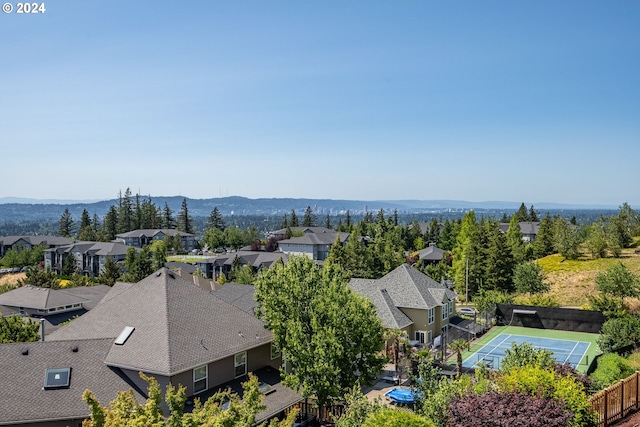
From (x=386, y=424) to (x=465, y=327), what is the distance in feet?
115

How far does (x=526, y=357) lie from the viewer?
19.8m

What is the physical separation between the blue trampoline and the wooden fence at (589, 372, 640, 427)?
10078mm

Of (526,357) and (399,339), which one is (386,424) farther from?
(399,339)

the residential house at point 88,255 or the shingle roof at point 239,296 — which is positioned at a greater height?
the shingle roof at point 239,296

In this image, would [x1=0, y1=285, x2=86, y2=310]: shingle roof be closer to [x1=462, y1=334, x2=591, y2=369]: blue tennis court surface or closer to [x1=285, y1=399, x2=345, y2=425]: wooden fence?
[x1=285, y1=399, x2=345, y2=425]: wooden fence

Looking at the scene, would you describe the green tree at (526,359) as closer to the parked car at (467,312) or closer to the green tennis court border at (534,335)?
the green tennis court border at (534,335)

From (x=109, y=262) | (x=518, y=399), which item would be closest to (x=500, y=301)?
(x=518, y=399)

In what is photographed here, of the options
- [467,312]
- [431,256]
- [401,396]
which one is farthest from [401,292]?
[431,256]

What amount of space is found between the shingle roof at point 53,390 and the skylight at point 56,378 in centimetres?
16

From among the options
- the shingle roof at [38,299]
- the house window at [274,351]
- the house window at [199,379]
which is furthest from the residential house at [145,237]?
the house window at [199,379]

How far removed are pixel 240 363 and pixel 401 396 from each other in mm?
9283

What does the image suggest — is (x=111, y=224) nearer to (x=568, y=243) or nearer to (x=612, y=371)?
(x=568, y=243)

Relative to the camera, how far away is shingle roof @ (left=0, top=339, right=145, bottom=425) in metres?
16.8

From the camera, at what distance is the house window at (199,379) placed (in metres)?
19.8
